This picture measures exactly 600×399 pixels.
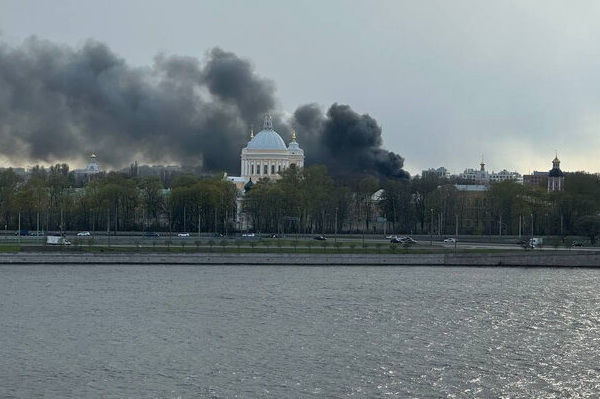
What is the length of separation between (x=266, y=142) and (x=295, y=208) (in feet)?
133

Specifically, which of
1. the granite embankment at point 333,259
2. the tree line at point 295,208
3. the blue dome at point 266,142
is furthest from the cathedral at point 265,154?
the granite embankment at point 333,259

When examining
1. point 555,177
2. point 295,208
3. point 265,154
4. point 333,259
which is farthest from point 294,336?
point 555,177

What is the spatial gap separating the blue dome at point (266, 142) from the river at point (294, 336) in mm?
75837

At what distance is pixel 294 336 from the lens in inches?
1374

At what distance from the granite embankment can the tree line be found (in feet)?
66.3

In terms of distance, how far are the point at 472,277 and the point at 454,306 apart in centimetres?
1320

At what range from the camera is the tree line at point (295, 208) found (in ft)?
295

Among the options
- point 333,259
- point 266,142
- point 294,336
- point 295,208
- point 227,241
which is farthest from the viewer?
point 266,142

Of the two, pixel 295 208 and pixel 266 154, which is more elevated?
pixel 266 154

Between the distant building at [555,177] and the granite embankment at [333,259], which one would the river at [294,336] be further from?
the distant building at [555,177]

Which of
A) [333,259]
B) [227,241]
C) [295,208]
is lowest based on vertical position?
[333,259]

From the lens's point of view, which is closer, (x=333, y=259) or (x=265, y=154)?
(x=333, y=259)

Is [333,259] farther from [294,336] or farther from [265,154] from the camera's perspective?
[265,154]

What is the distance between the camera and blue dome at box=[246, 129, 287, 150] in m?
130
